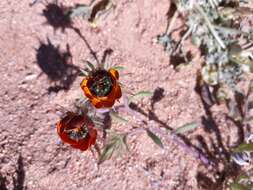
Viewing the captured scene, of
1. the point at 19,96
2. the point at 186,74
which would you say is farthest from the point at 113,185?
the point at 186,74

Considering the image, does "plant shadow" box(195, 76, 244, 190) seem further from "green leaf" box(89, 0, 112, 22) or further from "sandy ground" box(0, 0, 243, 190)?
"green leaf" box(89, 0, 112, 22)

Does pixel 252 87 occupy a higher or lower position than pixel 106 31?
lower

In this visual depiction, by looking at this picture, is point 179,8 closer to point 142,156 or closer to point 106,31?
point 106,31

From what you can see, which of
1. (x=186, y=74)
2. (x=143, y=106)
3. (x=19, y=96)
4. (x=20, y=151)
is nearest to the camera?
(x=20, y=151)

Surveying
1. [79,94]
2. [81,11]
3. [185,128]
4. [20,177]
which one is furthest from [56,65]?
[185,128]

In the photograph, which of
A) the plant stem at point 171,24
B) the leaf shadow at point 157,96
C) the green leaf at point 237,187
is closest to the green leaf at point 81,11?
the plant stem at point 171,24

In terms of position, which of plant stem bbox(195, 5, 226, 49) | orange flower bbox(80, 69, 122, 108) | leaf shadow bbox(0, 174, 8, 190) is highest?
orange flower bbox(80, 69, 122, 108)

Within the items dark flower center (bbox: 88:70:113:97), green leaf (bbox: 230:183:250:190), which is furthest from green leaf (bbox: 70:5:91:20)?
green leaf (bbox: 230:183:250:190)
